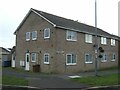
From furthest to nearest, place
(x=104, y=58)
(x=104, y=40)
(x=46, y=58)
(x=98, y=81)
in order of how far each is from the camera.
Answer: (x=104, y=40)
(x=104, y=58)
(x=46, y=58)
(x=98, y=81)

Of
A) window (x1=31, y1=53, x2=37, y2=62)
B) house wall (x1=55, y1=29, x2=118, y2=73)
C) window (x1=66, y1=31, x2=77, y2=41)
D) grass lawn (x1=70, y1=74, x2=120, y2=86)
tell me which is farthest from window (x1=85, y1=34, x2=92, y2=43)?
grass lawn (x1=70, y1=74, x2=120, y2=86)

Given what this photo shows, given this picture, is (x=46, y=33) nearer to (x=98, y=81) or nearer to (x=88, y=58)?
(x=88, y=58)

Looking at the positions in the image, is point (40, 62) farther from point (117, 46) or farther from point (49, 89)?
point (117, 46)

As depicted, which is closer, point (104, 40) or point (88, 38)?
point (88, 38)

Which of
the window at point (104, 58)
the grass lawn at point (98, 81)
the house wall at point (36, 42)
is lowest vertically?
the grass lawn at point (98, 81)

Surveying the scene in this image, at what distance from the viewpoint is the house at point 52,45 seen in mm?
27547

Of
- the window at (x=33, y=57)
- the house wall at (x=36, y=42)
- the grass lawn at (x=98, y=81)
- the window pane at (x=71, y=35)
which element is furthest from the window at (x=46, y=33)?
the grass lawn at (x=98, y=81)

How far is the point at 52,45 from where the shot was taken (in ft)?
90.3

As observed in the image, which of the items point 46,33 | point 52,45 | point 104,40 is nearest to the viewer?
point 52,45

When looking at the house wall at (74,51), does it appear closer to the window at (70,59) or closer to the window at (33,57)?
the window at (70,59)

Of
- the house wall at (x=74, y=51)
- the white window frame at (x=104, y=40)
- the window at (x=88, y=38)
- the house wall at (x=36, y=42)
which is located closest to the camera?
the house wall at (x=74, y=51)

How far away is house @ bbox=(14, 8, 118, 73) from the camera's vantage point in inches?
1085

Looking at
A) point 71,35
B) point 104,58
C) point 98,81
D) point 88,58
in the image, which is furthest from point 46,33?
point 104,58

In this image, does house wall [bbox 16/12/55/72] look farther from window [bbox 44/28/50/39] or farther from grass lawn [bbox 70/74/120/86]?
grass lawn [bbox 70/74/120/86]
